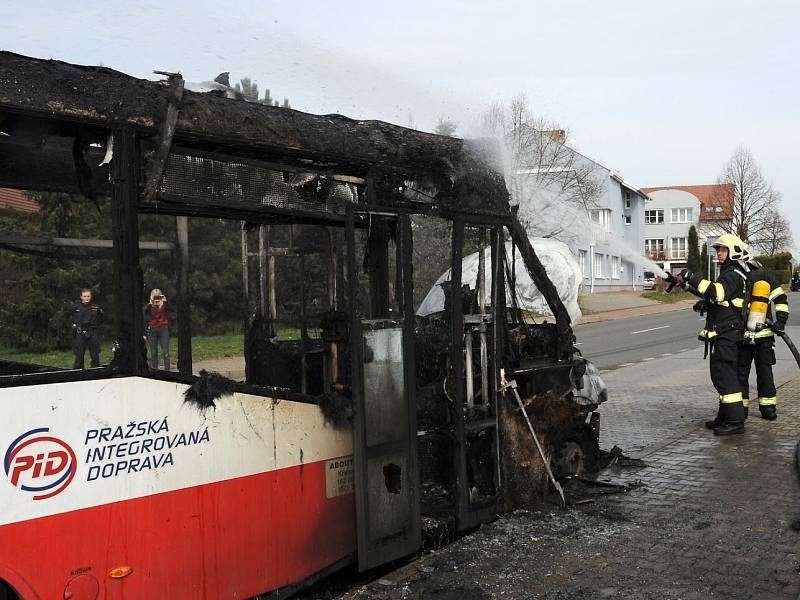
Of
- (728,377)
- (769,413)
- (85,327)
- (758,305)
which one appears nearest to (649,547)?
(85,327)

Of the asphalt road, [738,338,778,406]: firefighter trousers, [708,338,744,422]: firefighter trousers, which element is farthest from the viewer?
the asphalt road

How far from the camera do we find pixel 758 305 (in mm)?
8820

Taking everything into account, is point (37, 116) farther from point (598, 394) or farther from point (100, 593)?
point (598, 394)

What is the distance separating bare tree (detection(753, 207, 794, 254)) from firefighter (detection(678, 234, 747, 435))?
58.4 metres

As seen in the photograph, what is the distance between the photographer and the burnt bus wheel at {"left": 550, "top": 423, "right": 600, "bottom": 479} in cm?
611

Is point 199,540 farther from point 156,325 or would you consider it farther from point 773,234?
point 773,234

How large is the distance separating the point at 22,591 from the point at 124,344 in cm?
103

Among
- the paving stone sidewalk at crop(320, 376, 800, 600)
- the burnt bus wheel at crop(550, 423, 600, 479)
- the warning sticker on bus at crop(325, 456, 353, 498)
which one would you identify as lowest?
the paving stone sidewalk at crop(320, 376, 800, 600)

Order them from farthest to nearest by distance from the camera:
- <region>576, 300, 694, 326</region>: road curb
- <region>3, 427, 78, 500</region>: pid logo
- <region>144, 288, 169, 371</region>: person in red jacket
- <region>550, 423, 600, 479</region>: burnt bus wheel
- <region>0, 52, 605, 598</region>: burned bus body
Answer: <region>576, 300, 694, 326</region>: road curb, <region>550, 423, 600, 479</region>: burnt bus wheel, <region>144, 288, 169, 371</region>: person in red jacket, <region>0, 52, 605, 598</region>: burned bus body, <region>3, 427, 78, 500</region>: pid logo

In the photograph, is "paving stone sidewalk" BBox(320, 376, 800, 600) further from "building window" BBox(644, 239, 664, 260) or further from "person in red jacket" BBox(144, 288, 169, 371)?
"building window" BBox(644, 239, 664, 260)

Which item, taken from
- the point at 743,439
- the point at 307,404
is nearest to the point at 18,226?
the point at 307,404

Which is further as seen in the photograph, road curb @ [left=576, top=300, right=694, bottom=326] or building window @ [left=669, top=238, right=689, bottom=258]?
building window @ [left=669, top=238, right=689, bottom=258]

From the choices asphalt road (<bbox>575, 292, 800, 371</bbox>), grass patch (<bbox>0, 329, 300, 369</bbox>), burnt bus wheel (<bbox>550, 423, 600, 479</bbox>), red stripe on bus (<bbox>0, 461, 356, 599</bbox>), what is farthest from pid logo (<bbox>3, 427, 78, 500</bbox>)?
asphalt road (<bbox>575, 292, 800, 371</bbox>)

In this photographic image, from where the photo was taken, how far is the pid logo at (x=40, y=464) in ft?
9.20
